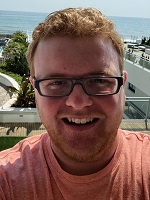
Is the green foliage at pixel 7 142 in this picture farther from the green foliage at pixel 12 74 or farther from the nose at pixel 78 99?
the green foliage at pixel 12 74

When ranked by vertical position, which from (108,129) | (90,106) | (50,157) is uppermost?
(90,106)

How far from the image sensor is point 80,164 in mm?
1695

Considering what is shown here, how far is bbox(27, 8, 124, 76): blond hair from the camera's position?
5.47 ft

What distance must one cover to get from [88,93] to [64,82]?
16 cm

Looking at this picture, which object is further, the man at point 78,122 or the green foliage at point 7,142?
the green foliage at point 7,142

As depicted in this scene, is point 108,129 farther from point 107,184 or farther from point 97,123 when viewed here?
point 107,184

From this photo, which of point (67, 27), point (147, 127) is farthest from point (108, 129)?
point (147, 127)

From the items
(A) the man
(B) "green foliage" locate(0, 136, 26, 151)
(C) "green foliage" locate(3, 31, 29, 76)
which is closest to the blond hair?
(A) the man

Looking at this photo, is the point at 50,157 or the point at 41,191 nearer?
the point at 41,191

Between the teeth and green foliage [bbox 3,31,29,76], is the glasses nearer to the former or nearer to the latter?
the teeth

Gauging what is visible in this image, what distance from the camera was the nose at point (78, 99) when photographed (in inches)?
62.7

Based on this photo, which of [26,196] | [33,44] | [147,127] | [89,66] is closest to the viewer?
[26,196]

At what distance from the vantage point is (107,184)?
1628mm

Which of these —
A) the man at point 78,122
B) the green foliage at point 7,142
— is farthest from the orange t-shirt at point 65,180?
the green foliage at point 7,142
